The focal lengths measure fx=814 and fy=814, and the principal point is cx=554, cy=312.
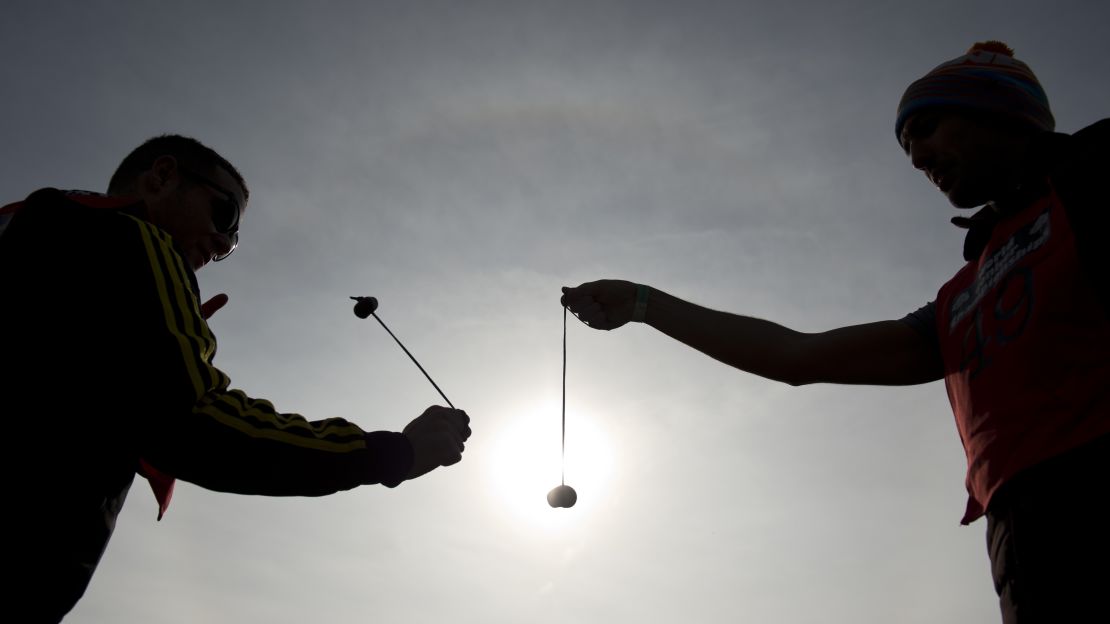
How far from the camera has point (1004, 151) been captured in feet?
10.6

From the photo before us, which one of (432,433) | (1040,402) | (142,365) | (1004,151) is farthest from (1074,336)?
(142,365)

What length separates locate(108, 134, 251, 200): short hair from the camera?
4.23 meters

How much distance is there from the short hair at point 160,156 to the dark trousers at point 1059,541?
13.0ft

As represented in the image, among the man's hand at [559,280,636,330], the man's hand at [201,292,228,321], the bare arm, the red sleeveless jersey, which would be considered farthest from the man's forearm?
the man's hand at [201,292,228,321]

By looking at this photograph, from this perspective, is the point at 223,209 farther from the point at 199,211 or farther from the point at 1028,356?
the point at 1028,356

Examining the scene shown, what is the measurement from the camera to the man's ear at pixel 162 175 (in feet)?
13.6

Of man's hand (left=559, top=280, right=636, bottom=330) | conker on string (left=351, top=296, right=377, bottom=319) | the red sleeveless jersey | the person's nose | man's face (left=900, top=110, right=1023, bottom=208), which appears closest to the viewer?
the red sleeveless jersey

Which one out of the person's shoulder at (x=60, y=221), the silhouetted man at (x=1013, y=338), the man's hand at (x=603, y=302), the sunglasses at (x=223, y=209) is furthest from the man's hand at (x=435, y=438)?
the sunglasses at (x=223, y=209)

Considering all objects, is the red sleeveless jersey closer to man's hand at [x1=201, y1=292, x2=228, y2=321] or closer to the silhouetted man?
the silhouetted man

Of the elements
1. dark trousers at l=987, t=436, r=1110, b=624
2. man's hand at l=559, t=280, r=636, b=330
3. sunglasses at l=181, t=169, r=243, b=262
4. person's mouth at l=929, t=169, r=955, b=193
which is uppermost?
sunglasses at l=181, t=169, r=243, b=262

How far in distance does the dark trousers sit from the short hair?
396cm

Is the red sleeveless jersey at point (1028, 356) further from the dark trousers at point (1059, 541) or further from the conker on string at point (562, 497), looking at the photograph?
the conker on string at point (562, 497)

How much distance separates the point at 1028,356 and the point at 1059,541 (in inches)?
23.1

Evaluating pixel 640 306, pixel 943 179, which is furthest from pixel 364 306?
pixel 943 179
